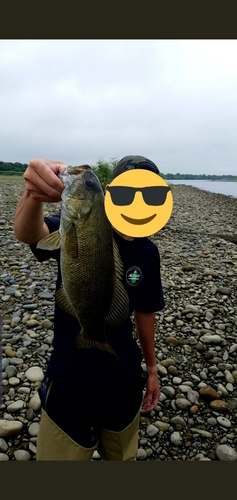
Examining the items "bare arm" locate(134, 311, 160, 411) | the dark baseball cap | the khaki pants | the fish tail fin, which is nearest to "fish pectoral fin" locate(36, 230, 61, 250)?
the fish tail fin

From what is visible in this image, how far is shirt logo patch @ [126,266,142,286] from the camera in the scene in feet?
7.28

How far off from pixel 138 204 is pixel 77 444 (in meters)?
1.67

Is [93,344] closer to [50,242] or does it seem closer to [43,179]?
[50,242]

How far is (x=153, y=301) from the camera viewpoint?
2471mm

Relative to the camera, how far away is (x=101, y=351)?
84.8 inches

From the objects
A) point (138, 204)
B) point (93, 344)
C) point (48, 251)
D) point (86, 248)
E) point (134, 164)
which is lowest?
point (93, 344)

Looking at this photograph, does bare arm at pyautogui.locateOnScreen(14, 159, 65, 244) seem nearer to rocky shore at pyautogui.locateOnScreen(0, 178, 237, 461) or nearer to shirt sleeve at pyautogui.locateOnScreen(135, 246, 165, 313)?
shirt sleeve at pyautogui.locateOnScreen(135, 246, 165, 313)

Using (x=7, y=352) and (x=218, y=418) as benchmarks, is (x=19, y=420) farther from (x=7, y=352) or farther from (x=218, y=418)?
(x=218, y=418)

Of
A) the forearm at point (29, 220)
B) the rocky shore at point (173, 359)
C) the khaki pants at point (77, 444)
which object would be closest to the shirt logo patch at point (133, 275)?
the forearm at point (29, 220)

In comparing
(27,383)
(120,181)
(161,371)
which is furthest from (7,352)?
(120,181)

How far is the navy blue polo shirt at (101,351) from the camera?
7.07 ft

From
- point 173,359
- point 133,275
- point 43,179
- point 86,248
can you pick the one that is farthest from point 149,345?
point 173,359

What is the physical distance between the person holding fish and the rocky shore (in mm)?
1033

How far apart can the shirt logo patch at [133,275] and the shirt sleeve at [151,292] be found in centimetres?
8
